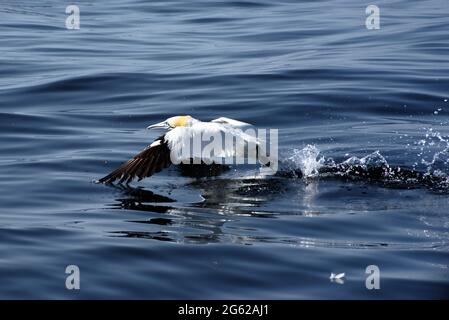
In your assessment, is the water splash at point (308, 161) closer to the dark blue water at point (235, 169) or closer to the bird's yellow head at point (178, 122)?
the dark blue water at point (235, 169)

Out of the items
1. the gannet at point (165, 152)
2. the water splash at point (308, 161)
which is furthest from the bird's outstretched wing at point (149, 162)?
the water splash at point (308, 161)

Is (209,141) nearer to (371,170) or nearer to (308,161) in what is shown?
(308,161)

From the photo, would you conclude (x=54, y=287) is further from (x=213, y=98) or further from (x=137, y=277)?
(x=213, y=98)

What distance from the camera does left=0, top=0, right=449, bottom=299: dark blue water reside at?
878cm

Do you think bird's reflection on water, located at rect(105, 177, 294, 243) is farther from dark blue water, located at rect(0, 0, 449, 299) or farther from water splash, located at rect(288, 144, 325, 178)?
water splash, located at rect(288, 144, 325, 178)

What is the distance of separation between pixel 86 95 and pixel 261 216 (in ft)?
22.5

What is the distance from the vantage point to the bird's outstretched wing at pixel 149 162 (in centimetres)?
1148

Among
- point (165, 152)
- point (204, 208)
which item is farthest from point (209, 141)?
point (204, 208)

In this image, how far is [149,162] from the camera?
37.8 ft

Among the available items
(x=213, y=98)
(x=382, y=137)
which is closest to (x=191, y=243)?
(x=382, y=137)

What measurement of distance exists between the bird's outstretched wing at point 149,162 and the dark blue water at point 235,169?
0.18m

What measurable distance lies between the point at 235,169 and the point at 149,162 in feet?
4.03

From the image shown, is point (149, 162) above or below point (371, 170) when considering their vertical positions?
above
